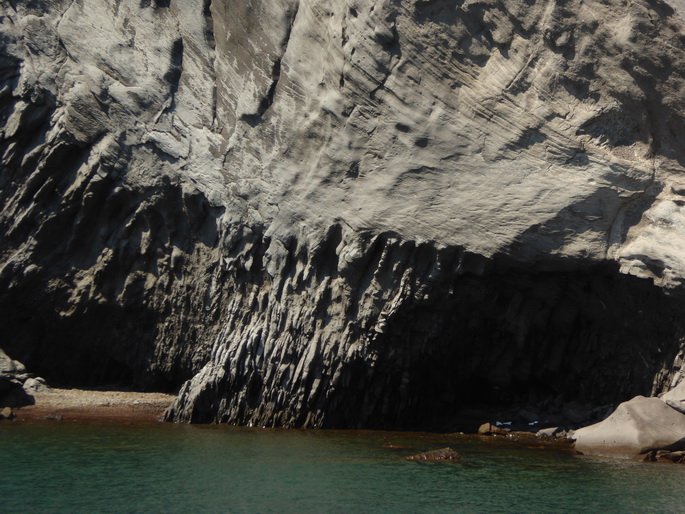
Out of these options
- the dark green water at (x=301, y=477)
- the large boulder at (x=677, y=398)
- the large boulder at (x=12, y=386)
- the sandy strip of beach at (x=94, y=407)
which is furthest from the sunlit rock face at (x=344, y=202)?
the dark green water at (x=301, y=477)

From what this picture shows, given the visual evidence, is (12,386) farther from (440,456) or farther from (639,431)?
(639,431)

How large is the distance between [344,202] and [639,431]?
22.7 feet

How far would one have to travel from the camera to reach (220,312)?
61.4 ft

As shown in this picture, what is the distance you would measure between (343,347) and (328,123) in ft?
14.9

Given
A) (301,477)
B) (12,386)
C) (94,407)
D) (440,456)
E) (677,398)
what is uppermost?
(677,398)

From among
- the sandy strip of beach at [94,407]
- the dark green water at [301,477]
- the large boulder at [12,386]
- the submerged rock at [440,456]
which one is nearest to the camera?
the dark green water at [301,477]

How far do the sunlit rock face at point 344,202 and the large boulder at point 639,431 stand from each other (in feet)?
4.36

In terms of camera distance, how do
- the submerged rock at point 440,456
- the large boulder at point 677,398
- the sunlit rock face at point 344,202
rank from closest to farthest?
the submerged rock at point 440,456 → the large boulder at point 677,398 → the sunlit rock face at point 344,202

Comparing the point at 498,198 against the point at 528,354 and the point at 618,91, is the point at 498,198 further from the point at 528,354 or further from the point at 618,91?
the point at 528,354

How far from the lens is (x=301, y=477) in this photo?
37.0 ft

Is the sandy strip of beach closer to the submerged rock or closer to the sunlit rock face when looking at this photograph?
the sunlit rock face

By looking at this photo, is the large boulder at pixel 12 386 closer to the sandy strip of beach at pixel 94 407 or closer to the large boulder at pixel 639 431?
the sandy strip of beach at pixel 94 407

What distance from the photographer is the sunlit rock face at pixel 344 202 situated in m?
14.0

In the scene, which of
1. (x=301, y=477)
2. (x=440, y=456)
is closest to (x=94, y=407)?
(x=301, y=477)
